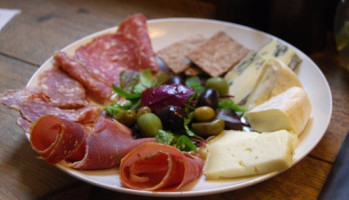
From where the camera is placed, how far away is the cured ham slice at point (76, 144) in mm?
1106

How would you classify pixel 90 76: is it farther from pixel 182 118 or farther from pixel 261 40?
pixel 261 40

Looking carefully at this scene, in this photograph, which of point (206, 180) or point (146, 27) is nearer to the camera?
point (206, 180)

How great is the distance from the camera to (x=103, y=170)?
3.76 feet

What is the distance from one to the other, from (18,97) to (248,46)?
3.19 ft

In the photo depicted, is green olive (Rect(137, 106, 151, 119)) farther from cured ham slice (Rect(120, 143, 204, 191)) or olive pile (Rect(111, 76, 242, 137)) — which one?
cured ham slice (Rect(120, 143, 204, 191))

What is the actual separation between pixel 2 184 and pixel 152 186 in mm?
469

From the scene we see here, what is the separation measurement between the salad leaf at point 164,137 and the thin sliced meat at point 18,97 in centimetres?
41

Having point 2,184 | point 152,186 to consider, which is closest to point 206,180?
point 152,186

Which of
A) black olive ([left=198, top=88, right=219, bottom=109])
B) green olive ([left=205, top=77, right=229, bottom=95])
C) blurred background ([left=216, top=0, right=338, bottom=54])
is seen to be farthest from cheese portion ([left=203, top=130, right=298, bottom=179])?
blurred background ([left=216, top=0, right=338, bottom=54])

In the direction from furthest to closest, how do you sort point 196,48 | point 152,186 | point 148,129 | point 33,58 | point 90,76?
point 33,58, point 196,48, point 90,76, point 148,129, point 152,186

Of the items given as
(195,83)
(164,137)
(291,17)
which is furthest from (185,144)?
(291,17)

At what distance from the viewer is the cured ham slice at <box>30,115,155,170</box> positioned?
3.63 ft

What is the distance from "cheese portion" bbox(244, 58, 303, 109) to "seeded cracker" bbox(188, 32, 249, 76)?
176 mm

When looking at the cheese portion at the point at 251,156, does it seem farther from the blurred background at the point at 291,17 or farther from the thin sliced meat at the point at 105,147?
the blurred background at the point at 291,17
